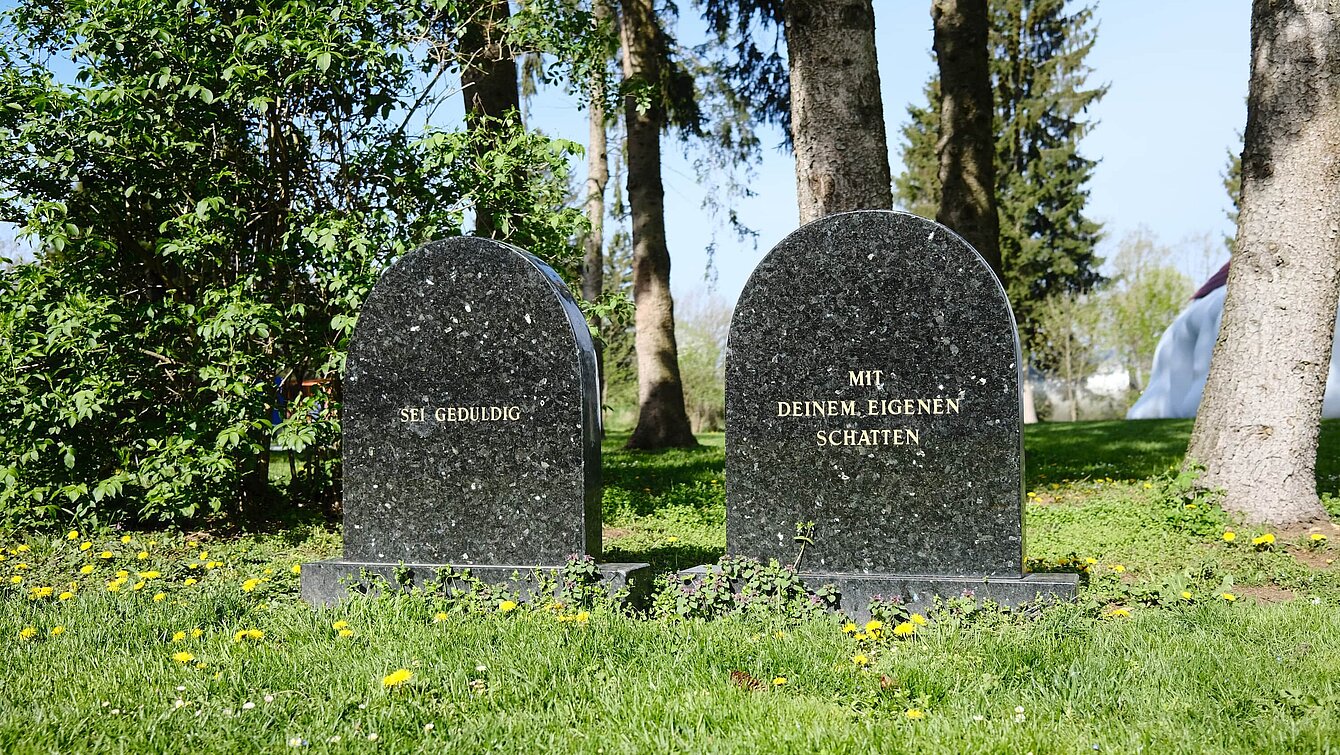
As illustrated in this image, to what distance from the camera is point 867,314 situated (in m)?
5.15

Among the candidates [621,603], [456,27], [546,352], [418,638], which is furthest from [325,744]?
[456,27]

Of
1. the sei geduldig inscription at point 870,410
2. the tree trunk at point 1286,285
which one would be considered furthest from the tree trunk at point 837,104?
the sei geduldig inscription at point 870,410

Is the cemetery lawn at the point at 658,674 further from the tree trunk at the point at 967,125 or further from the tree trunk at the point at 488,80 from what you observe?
the tree trunk at the point at 967,125

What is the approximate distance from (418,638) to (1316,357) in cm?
638

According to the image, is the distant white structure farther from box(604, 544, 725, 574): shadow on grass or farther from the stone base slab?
the stone base slab

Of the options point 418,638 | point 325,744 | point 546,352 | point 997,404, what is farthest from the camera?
point 546,352

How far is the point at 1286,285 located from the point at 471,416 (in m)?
5.71

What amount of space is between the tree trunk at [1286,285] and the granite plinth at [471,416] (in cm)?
482

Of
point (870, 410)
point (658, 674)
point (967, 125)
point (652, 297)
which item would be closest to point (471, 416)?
point (870, 410)

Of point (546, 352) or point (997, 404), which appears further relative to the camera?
point (546, 352)

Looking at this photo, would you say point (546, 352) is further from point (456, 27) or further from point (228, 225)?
point (456, 27)

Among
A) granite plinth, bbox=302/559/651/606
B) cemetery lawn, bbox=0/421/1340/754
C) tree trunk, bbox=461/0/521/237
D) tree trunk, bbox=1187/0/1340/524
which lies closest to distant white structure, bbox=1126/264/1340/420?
tree trunk, bbox=1187/0/1340/524

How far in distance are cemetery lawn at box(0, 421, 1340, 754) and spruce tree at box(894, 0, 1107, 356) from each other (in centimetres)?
2563

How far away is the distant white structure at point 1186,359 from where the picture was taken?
882 inches
